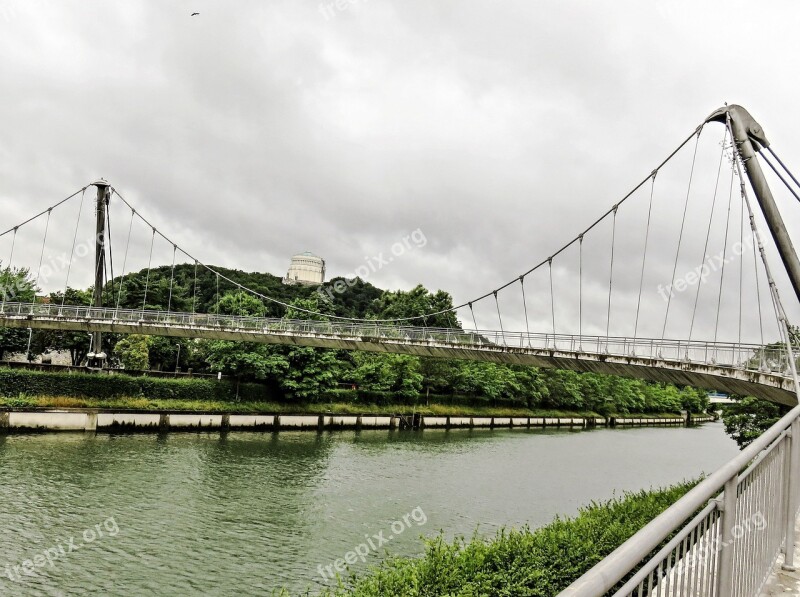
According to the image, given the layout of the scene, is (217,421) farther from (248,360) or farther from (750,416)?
(750,416)

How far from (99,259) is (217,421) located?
1542 cm

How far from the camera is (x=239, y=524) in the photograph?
17.8 meters

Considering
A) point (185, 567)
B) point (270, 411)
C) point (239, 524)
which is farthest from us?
point (270, 411)

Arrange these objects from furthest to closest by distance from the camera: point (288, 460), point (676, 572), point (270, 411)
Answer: point (270, 411) → point (288, 460) → point (676, 572)

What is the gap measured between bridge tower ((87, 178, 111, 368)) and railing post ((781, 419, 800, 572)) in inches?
1721

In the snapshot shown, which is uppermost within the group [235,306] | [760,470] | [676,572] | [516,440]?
[235,306]

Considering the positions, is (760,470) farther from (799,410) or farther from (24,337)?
(24,337)

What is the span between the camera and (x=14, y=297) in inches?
1905

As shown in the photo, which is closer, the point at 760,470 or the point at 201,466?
the point at 760,470

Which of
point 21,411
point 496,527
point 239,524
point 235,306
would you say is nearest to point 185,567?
point 239,524

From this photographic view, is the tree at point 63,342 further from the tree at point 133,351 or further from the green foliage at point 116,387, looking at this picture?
the green foliage at point 116,387

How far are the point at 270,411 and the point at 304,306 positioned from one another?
34.0 feet

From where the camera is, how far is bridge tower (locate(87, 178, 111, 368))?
137 ft

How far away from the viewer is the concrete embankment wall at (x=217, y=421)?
105ft
